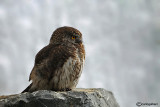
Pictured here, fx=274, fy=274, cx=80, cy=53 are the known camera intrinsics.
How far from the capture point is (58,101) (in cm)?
402

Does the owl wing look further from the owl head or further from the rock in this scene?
the rock

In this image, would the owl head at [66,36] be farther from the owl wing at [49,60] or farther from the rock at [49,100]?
the rock at [49,100]

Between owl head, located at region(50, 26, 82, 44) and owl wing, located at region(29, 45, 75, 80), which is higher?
owl head, located at region(50, 26, 82, 44)

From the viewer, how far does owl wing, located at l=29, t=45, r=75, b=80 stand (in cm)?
441

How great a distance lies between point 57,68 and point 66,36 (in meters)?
0.75

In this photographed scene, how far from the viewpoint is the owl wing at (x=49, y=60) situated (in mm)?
4414

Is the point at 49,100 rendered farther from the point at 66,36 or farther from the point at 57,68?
the point at 66,36

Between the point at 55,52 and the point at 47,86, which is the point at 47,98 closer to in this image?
the point at 47,86

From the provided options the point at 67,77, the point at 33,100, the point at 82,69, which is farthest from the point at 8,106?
the point at 82,69

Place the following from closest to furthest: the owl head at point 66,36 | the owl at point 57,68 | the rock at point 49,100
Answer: the rock at point 49,100
the owl at point 57,68
the owl head at point 66,36

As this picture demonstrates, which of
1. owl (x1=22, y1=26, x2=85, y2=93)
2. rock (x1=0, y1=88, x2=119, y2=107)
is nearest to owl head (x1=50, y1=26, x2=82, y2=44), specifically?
owl (x1=22, y1=26, x2=85, y2=93)

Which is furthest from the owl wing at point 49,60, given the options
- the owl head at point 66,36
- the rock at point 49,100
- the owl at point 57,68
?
the rock at point 49,100

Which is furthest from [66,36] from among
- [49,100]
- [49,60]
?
[49,100]

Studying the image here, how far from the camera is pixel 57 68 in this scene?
4398mm
